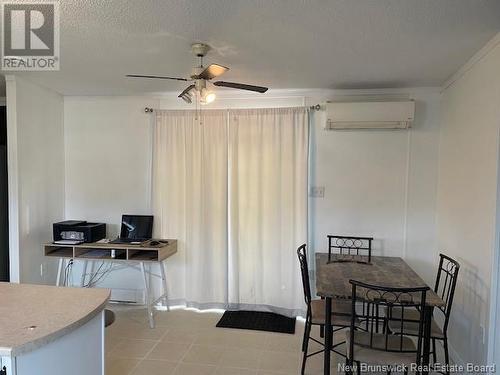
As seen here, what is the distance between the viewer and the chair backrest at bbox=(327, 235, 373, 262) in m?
3.44

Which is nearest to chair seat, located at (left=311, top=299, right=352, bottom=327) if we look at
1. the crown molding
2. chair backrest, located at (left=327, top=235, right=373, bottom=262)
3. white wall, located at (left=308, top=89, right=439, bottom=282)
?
chair backrest, located at (left=327, top=235, right=373, bottom=262)

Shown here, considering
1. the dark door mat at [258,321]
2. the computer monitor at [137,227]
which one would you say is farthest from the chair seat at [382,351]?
the computer monitor at [137,227]

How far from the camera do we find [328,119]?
3371 mm

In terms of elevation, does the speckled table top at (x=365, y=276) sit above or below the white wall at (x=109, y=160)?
below

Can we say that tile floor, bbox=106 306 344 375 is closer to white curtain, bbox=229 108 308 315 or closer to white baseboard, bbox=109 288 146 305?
white baseboard, bbox=109 288 146 305

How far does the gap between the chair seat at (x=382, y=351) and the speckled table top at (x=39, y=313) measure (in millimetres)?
1503

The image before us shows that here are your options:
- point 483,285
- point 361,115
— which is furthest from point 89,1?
point 483,285

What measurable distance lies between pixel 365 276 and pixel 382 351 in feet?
2.07

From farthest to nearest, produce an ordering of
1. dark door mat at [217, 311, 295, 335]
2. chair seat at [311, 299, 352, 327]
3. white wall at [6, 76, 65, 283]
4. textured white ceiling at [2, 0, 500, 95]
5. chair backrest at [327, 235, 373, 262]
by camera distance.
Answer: chair backrest at [327, 235, 373, 262] < dark door mat at [217, 311, 295, 335] < white wall at [6, 76, 65, 283] < chair seat at [311, 299, 352, 327] < textured white ceiling at [2, 0, 500, 95]

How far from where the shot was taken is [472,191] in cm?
251

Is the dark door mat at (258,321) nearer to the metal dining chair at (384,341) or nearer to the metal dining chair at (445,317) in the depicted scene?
the metal dining chair at (445,317)

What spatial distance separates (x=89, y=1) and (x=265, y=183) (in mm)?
2259

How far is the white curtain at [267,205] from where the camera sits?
352cm

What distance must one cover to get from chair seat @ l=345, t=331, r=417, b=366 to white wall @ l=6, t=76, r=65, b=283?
3.13 m
